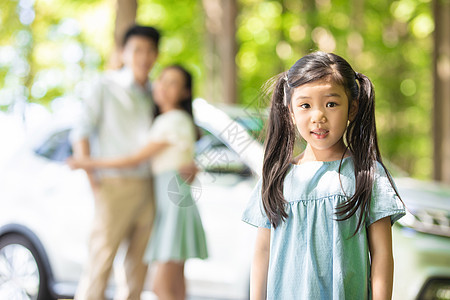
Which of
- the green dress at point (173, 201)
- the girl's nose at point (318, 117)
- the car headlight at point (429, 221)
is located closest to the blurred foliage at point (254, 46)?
the car headlight at point (429, 221)

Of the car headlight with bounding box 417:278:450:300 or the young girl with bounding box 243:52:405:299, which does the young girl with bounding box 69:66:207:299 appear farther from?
the young girl with bounding box 243:52:405:299

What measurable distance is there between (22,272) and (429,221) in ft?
10.6

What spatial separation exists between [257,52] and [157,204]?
565 inches

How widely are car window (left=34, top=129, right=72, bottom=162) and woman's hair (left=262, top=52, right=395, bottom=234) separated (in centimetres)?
350

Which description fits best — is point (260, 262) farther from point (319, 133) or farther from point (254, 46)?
point (254, 46)

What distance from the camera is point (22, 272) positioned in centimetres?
523

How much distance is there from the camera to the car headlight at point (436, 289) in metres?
3.98

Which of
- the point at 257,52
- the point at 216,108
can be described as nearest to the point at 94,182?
the point at 216,108

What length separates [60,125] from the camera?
17.9 feet

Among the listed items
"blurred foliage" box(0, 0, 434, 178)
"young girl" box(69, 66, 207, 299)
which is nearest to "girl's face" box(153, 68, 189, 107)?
"young girl" box(69, 66, 207, 299)

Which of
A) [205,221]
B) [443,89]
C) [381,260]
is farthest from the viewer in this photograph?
[443,89]

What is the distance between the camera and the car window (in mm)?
5453

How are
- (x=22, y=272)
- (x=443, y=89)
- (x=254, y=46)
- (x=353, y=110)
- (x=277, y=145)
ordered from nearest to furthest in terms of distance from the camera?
1. (x=353, y=110)
2. (x=277, y=145)
3. (x=22, y=272)
4. (x=443, y=89)
5. (x=254, y=46)

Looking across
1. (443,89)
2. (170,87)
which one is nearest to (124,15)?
(170,87)
